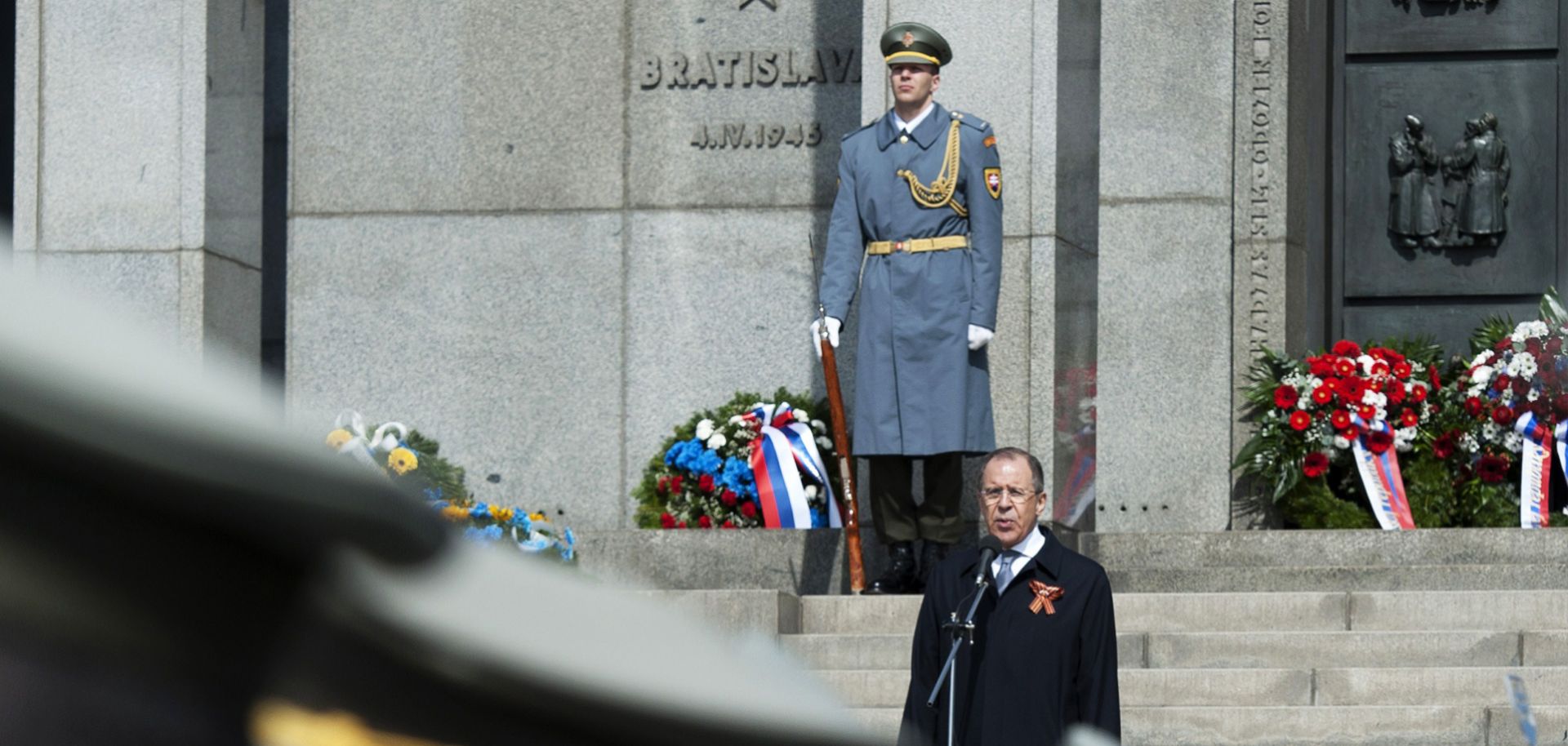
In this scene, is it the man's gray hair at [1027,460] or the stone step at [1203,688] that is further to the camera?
the stone step at [1203,688]

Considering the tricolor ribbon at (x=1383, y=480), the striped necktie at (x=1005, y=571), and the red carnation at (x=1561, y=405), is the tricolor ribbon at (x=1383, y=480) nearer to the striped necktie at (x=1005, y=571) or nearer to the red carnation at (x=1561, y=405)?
the red carnation at (x=1561, y=405)

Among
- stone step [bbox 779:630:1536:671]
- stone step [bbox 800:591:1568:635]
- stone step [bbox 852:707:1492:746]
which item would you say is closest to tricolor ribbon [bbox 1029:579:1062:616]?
stone step [bbox 852:707:1492:746]

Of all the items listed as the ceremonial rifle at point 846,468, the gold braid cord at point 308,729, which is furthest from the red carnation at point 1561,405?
the gold braid cord at point 308,729

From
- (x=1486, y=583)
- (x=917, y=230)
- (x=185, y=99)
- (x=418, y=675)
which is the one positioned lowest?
(x=1486, y=583)

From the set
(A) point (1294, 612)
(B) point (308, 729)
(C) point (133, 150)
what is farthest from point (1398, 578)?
(B) point (308, 729)

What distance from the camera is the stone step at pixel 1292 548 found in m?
9.61

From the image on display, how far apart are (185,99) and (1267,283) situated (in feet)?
18.3

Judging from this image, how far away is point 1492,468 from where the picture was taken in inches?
420

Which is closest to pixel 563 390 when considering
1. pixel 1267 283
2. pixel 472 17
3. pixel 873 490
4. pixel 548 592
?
pixel 472 17

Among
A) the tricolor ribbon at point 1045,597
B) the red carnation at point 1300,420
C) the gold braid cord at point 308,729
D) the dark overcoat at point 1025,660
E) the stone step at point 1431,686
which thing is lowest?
the stone step at point 1431,686

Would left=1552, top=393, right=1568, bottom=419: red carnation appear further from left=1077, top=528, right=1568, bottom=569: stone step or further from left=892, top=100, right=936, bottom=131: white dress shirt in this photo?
left=892, top=100, right=936, bottom=131: white dress shirt

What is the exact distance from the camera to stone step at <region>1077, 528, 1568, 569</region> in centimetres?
961

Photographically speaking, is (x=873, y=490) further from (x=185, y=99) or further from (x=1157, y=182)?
(x=185, y=99)

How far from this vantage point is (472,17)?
478 inches
